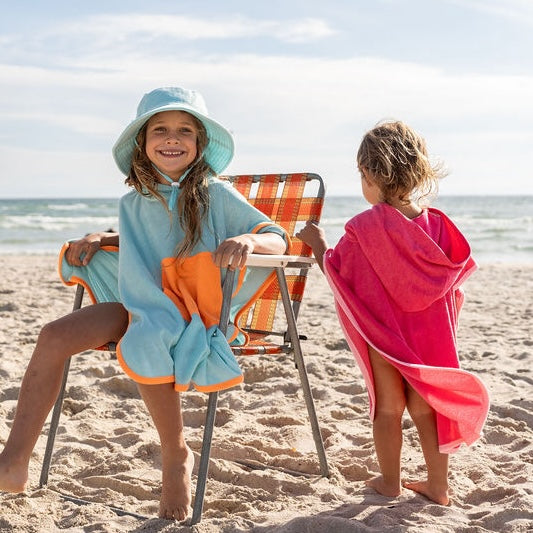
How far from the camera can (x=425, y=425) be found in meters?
2.36

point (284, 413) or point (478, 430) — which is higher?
point (478, 430)

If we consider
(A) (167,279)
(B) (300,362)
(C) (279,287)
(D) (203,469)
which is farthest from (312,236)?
(D) (203,469)

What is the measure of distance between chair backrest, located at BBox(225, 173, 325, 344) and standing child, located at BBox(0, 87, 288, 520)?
345mm

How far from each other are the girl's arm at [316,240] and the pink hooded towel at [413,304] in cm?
18

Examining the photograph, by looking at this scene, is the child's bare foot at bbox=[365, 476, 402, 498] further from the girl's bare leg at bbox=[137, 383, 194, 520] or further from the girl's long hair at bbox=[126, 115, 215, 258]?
the girl's long hair at bbox=[126, 115, 215, 258]

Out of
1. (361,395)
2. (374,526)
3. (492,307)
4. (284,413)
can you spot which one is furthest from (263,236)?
(492,307)

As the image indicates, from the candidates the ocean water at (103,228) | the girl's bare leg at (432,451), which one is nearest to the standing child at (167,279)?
the girl's bare leg at (432,451)

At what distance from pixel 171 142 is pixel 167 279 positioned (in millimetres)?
460

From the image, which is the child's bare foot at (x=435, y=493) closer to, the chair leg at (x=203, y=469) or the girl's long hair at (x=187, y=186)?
the chair leg at (x=203, y=469)

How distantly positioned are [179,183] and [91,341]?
621 millimetres

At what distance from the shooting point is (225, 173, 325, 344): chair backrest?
297 centimetres

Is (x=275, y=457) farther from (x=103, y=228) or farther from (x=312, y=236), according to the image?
(x=103, y=228)

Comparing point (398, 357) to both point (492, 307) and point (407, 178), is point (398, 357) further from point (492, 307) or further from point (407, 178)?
point (492, 307)

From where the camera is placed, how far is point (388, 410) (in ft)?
7.72
